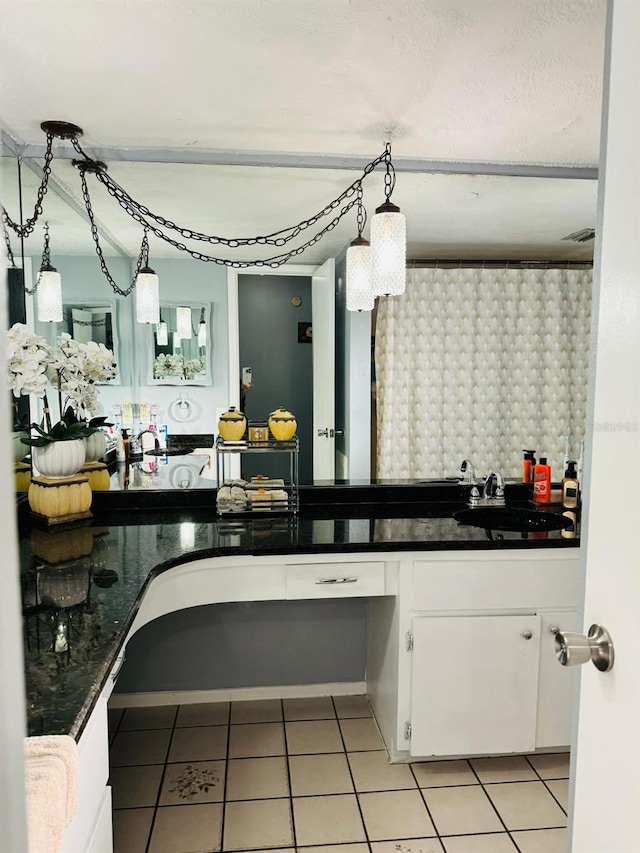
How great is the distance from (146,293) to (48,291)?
14.5 inches

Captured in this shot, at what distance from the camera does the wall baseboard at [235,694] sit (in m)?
2.58

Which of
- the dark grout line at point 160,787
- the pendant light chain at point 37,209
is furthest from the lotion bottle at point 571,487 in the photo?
the pendant light chain at point 37,209

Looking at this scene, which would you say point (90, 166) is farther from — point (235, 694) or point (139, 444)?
point (235, 694)

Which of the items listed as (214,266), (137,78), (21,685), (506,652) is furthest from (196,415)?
(21,685)

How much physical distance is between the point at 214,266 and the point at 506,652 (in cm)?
182

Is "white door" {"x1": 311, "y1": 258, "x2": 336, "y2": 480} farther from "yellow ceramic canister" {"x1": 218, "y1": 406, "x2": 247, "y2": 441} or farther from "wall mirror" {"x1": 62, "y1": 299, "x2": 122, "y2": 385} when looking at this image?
"wall mirror" {"x1": 62, "y1": 299, "x2": 122, "y2": 385}

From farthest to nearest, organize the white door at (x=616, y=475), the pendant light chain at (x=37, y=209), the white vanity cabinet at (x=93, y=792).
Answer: the pendant light chain at (x=37, y=209), the white vanity cabinet at (x=93, y=792), the white door at (x=616, y=475)

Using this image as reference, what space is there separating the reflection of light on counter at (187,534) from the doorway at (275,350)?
37cm

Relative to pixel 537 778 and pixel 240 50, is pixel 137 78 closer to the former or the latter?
pixel 240 50

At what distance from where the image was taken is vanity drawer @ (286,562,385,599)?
212cm

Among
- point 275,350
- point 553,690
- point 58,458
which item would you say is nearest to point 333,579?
point 553,690

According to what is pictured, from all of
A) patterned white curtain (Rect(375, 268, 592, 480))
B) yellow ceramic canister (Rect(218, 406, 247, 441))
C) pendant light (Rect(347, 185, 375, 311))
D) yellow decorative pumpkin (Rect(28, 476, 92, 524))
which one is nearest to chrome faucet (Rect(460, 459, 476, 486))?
patterned white curtain (Rect(375, 268, 592, 480))

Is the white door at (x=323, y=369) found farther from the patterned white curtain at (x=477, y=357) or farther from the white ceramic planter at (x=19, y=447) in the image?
the white ceramic planter at (x=19, y=447)

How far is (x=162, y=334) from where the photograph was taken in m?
2.59
